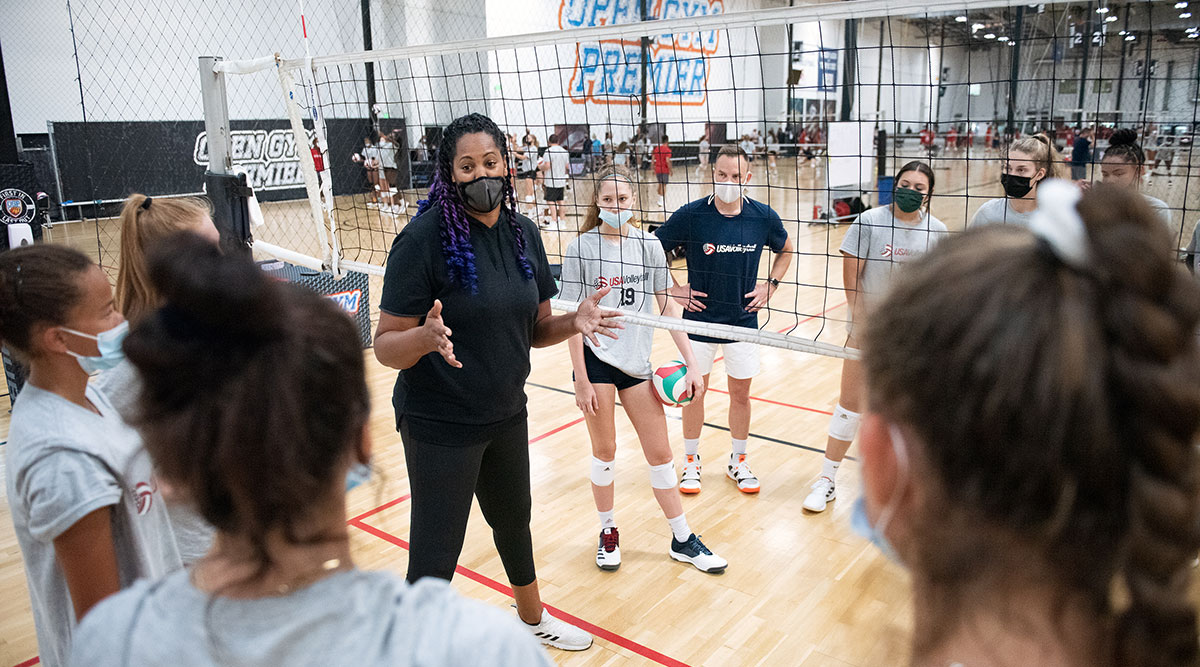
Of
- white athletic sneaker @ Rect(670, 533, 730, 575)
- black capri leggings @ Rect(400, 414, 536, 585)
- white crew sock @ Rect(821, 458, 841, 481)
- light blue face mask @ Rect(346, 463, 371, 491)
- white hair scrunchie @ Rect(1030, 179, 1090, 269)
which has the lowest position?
white athletic sneaker @ Rect(670, 533, 730, 575)

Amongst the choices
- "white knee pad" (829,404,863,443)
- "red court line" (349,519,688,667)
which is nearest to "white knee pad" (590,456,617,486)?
"red court line" (349,519,688,667)

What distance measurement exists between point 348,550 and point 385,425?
13.7 ft

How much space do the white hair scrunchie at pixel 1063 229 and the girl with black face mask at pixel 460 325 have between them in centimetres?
159

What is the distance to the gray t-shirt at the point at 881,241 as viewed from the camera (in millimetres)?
3346

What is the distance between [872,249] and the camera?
3559 millimetres

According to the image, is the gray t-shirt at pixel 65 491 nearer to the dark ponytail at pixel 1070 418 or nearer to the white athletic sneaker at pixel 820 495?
the dark ponytail at pixel 1070 418

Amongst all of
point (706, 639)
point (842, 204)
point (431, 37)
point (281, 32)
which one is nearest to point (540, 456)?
point (706, 639)

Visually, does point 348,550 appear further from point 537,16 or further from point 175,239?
point 537,16

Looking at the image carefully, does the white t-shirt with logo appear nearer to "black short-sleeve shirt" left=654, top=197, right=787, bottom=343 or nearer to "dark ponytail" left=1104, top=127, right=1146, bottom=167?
"black short-sleeve shirt" left=654, top=197, right=787, bottom=343

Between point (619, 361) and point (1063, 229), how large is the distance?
254 centimetres

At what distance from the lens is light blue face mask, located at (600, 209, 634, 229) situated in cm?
327

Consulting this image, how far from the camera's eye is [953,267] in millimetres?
648

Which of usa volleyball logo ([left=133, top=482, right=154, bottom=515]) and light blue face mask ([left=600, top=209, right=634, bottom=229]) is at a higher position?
light blue face mask ([left=600, top=209, right=634, bottom=229])

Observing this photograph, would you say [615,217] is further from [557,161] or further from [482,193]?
[557,161]
